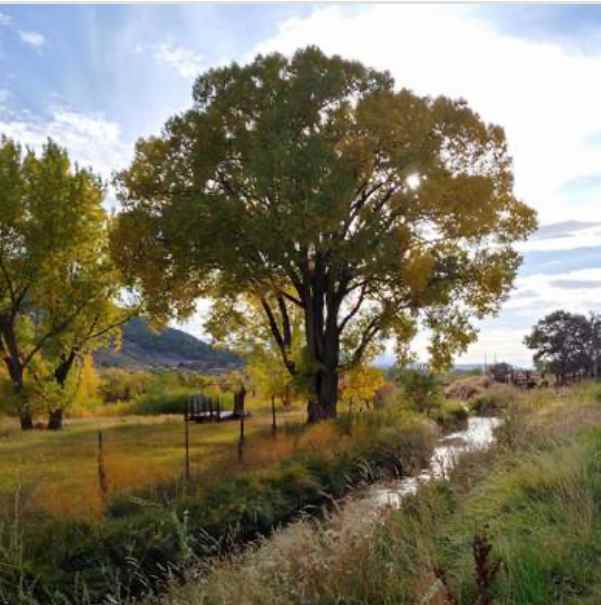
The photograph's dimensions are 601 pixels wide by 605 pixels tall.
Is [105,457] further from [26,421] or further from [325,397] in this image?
[26,421]

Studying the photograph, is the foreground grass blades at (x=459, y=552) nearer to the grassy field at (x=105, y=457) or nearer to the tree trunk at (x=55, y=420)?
the grassy field at (x=105, y=457)

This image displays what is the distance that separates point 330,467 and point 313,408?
817 centimetres

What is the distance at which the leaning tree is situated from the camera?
21016mm

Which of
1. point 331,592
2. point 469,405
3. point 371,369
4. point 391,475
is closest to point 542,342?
point 469,405

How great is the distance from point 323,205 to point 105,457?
10.2 metres

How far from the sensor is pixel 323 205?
20.1 meters

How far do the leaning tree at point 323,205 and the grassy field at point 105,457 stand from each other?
4934 mm

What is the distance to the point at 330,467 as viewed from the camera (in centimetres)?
1736

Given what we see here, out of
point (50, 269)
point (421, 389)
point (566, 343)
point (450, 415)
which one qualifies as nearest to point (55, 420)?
point (50, 269)

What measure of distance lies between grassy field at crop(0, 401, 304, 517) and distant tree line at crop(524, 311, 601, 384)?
34.9 metres

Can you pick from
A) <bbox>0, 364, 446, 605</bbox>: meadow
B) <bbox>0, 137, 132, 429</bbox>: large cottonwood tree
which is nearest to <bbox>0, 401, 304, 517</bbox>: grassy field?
<bbox>0, 364, 446, 605</bbox>: meadow

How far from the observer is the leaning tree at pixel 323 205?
21.0 m

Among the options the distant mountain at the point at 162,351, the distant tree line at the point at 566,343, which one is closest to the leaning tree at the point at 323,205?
the distant tree line at the point at 566,343

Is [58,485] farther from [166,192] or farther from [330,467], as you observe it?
[166,192]
